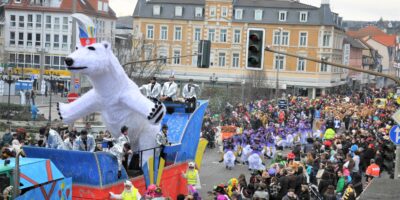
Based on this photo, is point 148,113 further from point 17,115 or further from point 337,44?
point 337,44

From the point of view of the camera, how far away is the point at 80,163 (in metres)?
14.0

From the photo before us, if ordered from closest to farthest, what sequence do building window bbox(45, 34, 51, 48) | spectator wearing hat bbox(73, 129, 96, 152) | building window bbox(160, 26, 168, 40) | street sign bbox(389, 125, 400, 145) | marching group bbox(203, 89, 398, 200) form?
spectator wearing hat bbox(73, 129, 96, 152) → marching group bbox(203, 89, 398, 200) → street sign bbox(389, 125, 400, 145) → building window bbox(45, 34, 51, 48) → building window bbox(160, 26, 168, 40)

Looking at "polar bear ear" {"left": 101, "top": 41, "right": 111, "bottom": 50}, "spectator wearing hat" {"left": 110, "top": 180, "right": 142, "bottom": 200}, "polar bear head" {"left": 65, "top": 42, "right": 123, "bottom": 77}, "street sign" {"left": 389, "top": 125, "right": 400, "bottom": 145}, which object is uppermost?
"polar bear ear" {"left": 101, "top": 41, "right": 111, "bottom": 50}

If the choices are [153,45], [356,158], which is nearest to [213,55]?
[153,45]

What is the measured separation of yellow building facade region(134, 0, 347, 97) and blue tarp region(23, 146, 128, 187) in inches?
2197

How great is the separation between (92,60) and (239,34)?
57.4m

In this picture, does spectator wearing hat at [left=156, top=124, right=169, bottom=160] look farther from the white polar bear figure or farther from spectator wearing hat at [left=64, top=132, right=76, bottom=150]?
spectator wearing hat at [left=64, top=132, right=76, bottom=150]

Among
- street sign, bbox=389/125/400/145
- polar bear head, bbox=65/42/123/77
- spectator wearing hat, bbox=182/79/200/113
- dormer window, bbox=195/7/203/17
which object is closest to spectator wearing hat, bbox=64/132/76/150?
polar bear head, bbox=65/42/123/77

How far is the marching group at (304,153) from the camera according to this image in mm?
16328

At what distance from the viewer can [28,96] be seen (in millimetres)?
45500

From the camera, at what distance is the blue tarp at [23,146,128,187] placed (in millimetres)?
13938

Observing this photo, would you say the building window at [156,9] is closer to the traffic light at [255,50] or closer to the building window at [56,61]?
the building window at [56,61]

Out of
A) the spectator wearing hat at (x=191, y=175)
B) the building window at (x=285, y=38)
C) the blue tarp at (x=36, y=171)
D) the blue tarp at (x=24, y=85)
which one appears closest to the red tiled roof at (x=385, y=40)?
the building window at (x=285, y=38)

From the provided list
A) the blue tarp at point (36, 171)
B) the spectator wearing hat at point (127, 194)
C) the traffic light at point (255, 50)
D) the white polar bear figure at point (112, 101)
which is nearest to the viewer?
the blue tarp at point (36, 171)
